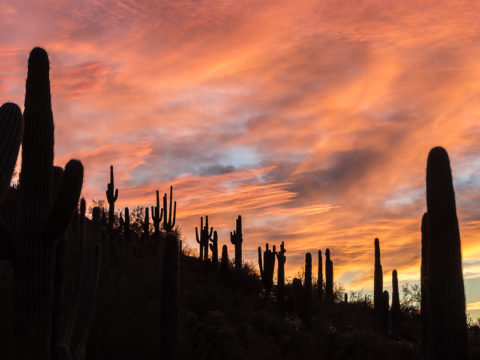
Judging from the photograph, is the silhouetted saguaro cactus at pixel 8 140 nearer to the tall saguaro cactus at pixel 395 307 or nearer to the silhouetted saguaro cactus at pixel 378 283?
the tall saguaro cactus at pixel 395 307

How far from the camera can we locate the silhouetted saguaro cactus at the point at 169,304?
41.5ft

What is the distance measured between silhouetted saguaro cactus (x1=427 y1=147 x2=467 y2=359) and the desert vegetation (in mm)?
15

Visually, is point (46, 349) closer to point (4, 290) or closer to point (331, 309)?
point (4, 290)

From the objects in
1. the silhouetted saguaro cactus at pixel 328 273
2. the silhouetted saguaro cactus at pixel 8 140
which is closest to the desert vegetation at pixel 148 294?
the silhouetted saguaro cactus at pixel 8 140

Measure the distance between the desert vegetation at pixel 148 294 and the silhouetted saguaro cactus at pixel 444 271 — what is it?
15mm

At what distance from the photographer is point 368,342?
1970 cm

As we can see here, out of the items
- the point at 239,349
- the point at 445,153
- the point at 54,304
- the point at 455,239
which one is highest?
the point at 445,153

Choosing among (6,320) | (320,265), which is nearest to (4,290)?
(6,320)

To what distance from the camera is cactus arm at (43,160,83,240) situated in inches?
335

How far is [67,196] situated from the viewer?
8516 millimetres

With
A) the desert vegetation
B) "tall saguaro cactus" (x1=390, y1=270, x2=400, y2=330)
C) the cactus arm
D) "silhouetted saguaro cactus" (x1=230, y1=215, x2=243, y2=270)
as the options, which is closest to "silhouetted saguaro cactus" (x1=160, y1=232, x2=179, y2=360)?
the desert vegetation

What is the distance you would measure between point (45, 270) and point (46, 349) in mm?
1245

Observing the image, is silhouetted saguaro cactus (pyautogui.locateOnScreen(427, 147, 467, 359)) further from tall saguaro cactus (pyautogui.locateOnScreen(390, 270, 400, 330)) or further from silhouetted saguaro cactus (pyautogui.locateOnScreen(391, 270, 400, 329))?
silhouetted saguaro cactus (pyautogui.locateOnScreen(391, 270, 400, 329))

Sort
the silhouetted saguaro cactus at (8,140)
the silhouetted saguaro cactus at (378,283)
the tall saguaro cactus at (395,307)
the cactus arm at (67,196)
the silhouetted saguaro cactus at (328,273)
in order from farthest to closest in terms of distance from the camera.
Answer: the silhouetted saguaro cactus at (328,273)
the silhouetted saguaro cactus at (378,283)
the tall saguaro cactus at (395,307)
the cactus arm at (67,196)
the silhouetted saguaro cactus at (8,140)
